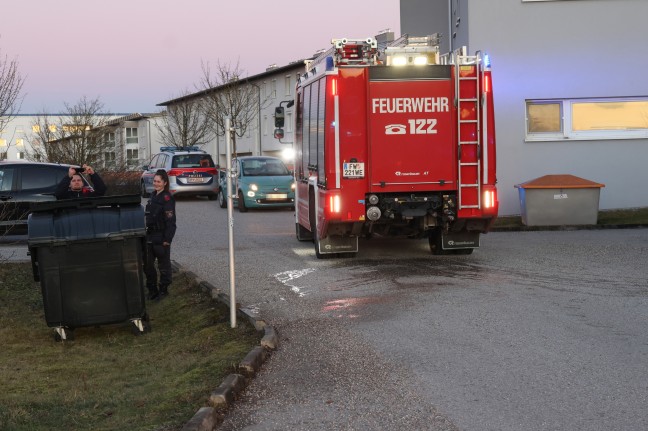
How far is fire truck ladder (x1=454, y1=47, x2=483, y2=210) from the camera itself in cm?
1392

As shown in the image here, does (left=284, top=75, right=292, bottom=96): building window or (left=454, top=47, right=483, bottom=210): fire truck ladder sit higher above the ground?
(left=284, top=75, right=292, bottom=96): building window

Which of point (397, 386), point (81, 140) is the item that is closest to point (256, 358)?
point (397, 386)

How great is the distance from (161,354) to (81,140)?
31.8 m

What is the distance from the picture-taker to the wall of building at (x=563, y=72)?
2300 cm

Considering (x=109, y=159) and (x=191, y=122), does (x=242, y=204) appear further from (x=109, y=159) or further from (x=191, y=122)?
(x=191, y=122)

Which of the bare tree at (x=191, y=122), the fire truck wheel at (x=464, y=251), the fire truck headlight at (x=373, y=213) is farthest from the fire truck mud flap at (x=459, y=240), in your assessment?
the bare tree at (x=191, y=122)

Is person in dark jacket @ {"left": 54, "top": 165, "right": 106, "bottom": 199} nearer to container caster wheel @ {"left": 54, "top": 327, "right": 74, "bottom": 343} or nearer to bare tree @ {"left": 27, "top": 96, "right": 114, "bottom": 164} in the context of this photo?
container caster wheel @ {"left": 54, "top": 327, "right": 74, "bottom": 343}

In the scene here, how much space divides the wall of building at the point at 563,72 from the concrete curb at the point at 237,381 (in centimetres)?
1448

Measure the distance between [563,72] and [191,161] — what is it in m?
15.1

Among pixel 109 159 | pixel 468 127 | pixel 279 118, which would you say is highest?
pixel 279 118

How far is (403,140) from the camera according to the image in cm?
1391

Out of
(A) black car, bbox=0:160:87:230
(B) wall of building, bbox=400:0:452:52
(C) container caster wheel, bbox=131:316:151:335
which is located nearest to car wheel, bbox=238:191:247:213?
(B) wall of building, bbox=400:0:452:52

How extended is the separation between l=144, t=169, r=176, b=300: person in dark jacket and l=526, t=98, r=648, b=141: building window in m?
13.3

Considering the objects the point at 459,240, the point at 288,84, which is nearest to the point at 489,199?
the point at 459,240
